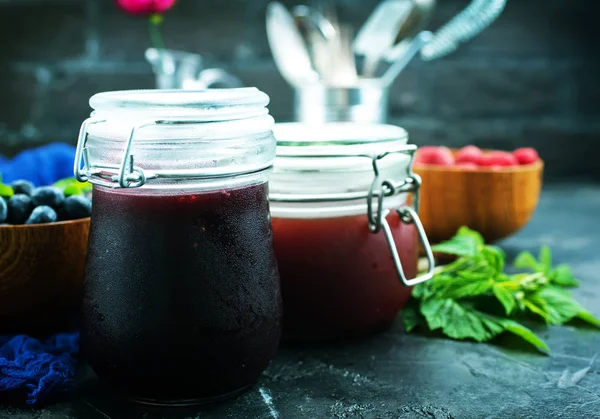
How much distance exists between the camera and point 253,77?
1.74 m

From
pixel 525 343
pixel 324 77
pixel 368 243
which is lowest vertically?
pixel 525 343

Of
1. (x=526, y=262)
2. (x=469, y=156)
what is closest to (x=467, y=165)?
(x=469, y=156)

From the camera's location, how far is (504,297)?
0.73 metres

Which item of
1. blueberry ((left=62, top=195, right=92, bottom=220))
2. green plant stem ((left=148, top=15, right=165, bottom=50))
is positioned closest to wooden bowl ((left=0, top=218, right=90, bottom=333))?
blueberry ((left=62, top=195, right=92, bottom=220))

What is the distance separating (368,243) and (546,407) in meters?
0.21

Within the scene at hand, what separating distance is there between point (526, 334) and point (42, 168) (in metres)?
0.59

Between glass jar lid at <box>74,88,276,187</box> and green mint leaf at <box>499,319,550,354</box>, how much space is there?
319 millimetres

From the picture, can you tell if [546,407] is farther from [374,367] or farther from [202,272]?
[202,272]

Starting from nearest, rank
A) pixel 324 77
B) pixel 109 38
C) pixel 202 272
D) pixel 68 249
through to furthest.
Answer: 1. pixel 202 272
2. pixel 68 249
3. pixel 324 77
4. pixel 109 38

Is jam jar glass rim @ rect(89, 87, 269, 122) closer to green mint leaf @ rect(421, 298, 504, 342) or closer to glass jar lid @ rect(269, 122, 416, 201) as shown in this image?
glass jar lid @ rect(269, 122, 416, 201)

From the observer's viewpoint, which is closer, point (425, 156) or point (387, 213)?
point (387, 213)

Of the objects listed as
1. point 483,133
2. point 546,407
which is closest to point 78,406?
point 546,407

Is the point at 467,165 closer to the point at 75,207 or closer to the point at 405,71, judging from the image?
the point at 75,207

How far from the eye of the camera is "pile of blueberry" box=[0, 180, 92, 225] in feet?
2.10
